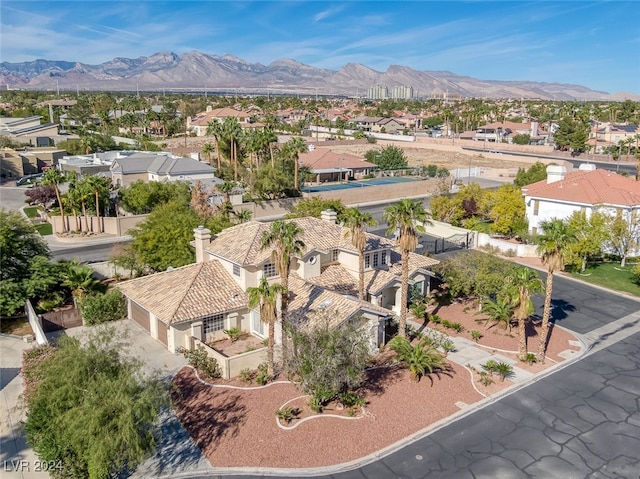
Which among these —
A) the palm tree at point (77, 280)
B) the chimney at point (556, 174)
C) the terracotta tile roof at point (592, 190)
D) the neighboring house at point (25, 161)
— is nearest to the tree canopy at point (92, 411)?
the palm tree at point (77, 280)

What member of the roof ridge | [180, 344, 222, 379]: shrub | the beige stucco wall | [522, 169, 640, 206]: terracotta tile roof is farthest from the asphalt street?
the beige stucco wall

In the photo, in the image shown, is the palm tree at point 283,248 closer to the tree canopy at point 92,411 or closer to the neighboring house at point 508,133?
the tree canopy at point 92,411

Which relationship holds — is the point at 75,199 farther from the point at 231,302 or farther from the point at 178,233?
the point at 231,302

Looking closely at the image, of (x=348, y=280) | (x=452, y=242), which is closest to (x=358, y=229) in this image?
(x=348, y=280)

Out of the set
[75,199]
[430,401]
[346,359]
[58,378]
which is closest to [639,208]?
[430,401]

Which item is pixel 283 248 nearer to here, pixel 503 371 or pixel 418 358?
pixel 418 358

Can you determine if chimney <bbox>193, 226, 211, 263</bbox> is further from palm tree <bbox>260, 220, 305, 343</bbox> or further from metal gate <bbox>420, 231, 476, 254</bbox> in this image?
metal gate <bbox>420, 231, 476, 254</bbox>

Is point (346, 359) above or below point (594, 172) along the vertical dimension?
below
